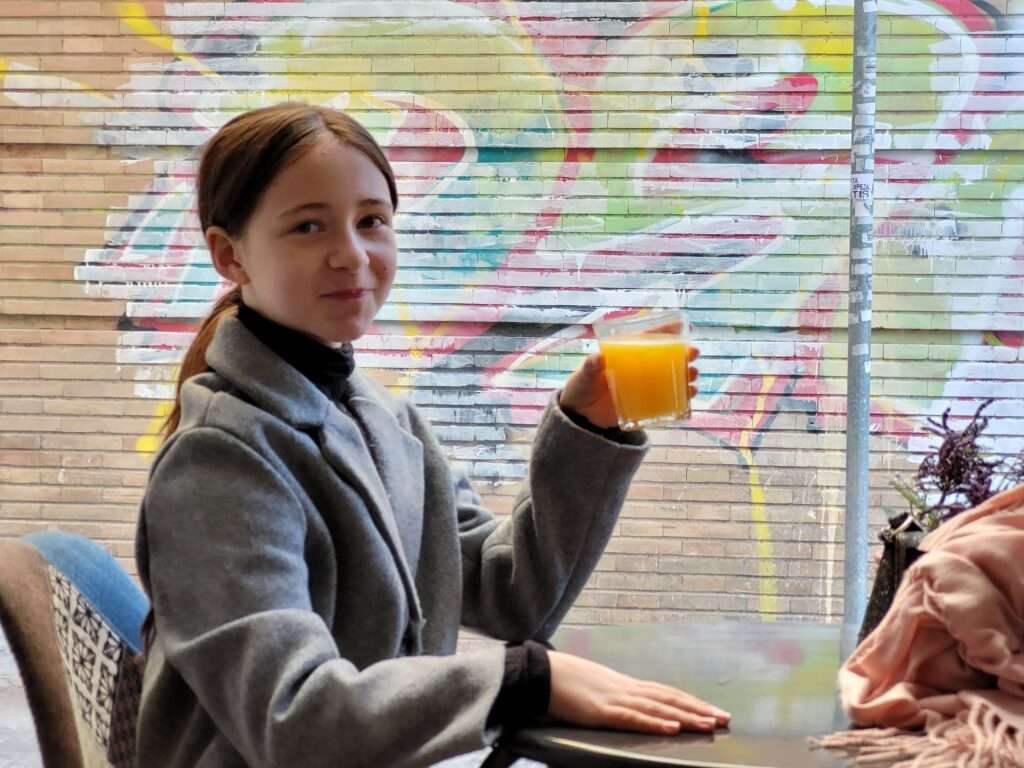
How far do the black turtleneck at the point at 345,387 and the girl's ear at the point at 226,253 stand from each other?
4cm

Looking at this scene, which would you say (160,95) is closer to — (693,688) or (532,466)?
(532,466)

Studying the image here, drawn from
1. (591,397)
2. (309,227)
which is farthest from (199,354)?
(591,397)

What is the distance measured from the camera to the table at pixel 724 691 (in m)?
1.28

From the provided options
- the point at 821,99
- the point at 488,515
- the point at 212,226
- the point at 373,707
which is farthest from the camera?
the point at 821,99

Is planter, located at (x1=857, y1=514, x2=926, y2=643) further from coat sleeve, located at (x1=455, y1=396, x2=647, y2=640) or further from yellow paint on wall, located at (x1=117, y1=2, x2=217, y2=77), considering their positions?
yellow paint on wall, located at (x1=117, y1=2, x2=217, y2=77)

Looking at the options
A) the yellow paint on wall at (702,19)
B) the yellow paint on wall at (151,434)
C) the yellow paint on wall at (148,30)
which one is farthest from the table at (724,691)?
the yellow paint on wall at (148,30)

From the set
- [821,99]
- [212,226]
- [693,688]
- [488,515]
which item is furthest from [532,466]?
[821,99]

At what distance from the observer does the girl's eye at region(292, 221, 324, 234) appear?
1.54 metres

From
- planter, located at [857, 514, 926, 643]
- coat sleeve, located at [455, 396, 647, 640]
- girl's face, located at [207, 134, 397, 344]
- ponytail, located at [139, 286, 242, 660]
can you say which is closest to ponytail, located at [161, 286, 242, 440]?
ponytail, located at [139, 286, 242, 660]

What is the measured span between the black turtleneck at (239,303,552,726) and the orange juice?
0.30 metres

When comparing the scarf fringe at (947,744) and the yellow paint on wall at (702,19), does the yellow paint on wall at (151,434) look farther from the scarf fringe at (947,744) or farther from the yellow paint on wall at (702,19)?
the scarf fringe at (947,744)

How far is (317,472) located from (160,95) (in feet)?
8.53

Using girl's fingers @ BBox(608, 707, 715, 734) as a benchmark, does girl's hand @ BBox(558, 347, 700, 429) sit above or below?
above

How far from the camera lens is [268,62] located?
3.85 meters
